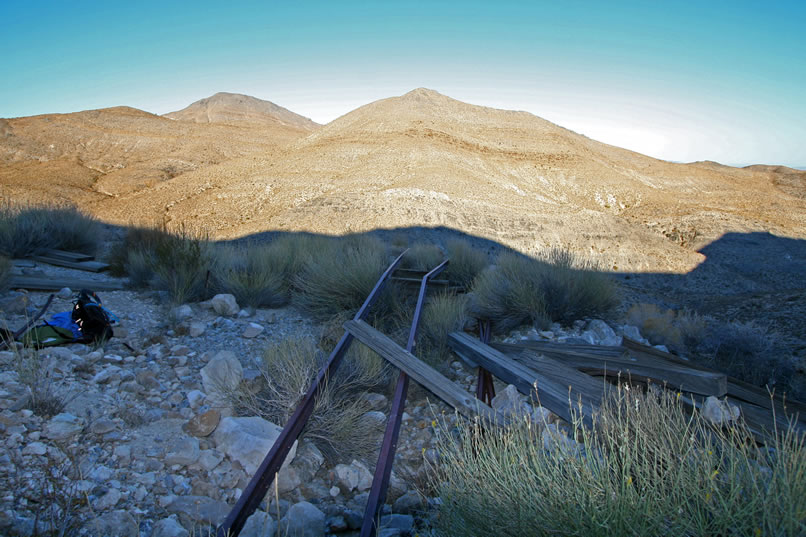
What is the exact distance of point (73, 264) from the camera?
30.0 feet

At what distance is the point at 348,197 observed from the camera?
75.7 ft

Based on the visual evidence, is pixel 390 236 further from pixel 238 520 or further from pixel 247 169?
pixel 247 169

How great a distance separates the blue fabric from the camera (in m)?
4.98

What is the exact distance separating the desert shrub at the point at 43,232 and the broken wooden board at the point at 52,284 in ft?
7.54

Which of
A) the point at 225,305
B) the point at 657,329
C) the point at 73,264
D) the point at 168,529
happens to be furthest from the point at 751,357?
the point at 73,264

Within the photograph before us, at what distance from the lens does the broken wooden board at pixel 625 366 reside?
3.95m

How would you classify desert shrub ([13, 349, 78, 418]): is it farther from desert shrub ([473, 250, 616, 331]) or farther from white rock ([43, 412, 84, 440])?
desert shrub ([473, 250, 616, 331])

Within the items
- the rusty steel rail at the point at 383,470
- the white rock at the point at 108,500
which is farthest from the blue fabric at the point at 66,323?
the rusty steel rail at the point at 383,470

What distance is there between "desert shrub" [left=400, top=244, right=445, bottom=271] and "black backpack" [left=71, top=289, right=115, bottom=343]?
6157 millimetres

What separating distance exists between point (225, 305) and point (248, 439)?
375 centimetres

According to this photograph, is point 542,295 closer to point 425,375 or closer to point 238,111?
point 425,375

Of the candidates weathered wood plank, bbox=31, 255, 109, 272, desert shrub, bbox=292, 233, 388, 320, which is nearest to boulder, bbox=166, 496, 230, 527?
desert shrub, bbox=292, 233, 388, 320

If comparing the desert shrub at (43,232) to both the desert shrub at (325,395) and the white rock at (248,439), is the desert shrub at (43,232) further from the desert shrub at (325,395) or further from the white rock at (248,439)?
the white rock at (248,439)

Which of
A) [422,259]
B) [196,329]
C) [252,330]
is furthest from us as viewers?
[422,259]
